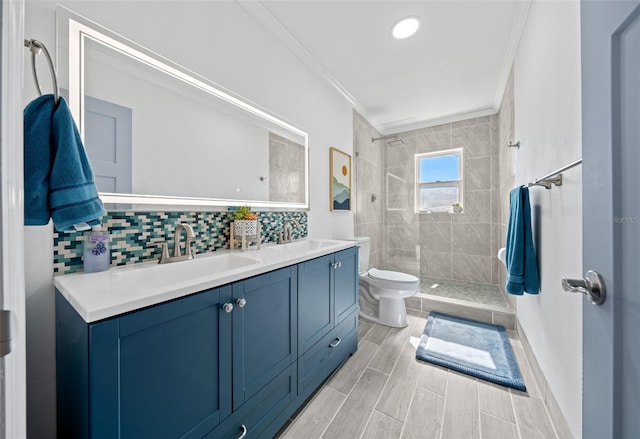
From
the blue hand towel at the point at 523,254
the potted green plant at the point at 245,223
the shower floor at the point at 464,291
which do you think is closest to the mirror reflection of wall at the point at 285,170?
the potted green plant at the point at 245,223

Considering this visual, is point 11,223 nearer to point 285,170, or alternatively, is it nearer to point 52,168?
point 52,168

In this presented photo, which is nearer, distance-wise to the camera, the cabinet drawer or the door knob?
the door knob

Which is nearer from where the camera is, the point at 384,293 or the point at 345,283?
the point at 345,283

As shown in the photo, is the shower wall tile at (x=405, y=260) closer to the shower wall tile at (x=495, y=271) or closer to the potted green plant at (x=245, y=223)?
the shower wall tile at (x=495, y=271)

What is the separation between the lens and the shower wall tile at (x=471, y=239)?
327 cm

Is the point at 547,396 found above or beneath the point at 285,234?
beneath

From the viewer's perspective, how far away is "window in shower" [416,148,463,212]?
343 centimetres

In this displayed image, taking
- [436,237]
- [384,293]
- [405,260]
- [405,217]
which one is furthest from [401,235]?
[384,293]

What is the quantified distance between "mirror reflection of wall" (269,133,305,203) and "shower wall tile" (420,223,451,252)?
2308mm

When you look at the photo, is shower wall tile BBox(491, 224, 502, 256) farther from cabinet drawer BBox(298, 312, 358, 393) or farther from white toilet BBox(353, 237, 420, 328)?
cabinet drawer BBox(298, 312, 358, 393)

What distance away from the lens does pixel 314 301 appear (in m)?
1.46

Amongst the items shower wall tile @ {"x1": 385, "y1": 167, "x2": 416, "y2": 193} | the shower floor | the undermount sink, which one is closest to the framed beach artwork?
shower wall tile @ {"x1": 385, "y1": 167, "x2": 416, "y2": 193}

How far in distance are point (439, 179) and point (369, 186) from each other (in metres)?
1.08

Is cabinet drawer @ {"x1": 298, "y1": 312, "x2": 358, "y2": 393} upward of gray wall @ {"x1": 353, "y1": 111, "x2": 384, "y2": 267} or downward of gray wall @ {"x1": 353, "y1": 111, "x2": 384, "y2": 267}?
downward
